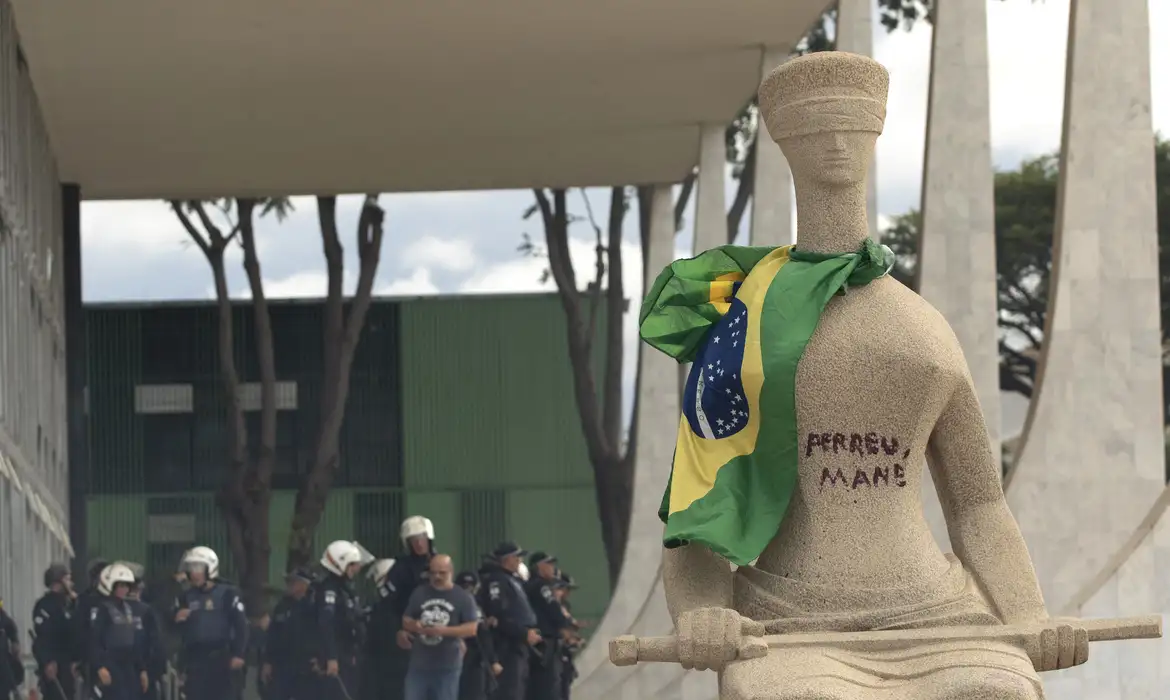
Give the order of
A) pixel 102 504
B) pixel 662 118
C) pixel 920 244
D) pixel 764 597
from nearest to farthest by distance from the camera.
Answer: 1. pixel 764 597
2. pixel 920 244
3. pixel 662 118
4. pixel 102 504

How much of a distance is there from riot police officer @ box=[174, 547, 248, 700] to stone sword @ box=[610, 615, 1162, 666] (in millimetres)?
12499

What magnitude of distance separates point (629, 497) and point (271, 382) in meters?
4.12

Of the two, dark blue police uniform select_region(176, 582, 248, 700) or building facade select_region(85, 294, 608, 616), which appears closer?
dark blue police uniform select_region(176, 582, 248, 700)

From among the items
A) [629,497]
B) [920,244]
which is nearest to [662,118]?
[629,497]

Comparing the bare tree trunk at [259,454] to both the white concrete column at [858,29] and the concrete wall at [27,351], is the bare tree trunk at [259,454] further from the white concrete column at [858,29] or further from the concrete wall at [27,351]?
the white concrete column at [858,29]

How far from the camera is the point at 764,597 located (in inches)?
192

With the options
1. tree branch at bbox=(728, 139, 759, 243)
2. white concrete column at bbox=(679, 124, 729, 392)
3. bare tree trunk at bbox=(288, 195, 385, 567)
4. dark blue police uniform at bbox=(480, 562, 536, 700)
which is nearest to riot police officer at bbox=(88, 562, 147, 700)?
dark blue police uniform at bbox=(480, 562, 536, 700)

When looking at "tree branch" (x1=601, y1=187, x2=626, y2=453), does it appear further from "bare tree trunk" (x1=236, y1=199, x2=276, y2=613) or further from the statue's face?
the statue's face

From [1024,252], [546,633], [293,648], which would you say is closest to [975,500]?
[546,633]

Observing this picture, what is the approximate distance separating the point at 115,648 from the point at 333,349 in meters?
10.2

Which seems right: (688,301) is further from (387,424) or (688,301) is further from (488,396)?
(488,396)

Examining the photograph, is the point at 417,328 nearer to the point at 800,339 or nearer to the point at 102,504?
the point at 102,504

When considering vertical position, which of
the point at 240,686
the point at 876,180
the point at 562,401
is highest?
the point at 876,180

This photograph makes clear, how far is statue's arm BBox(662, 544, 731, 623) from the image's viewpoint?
4.91 meters
